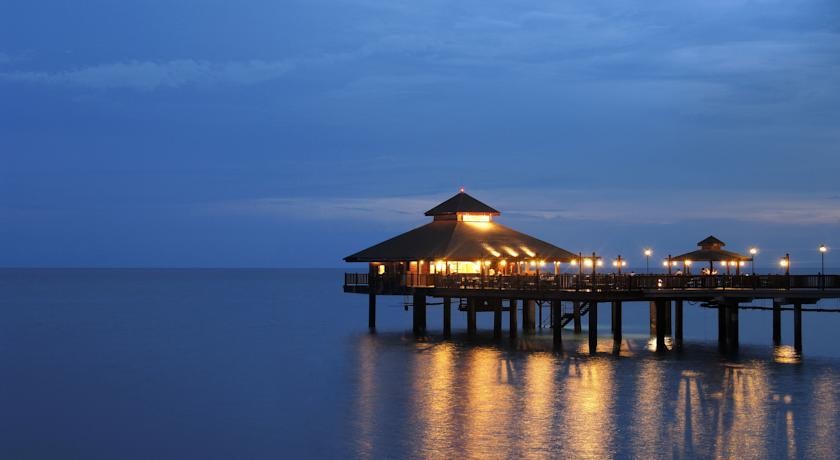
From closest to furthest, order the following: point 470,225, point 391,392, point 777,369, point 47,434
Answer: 1. point 47,434
2. point 391,392
3. point 777,369
4. point 470,225

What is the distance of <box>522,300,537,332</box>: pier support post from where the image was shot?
63.2 metres

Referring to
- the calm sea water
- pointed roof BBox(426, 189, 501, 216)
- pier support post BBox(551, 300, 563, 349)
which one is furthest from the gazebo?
pointed roof BBox(426, 189, 501, 216)

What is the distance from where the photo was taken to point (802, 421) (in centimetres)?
3325

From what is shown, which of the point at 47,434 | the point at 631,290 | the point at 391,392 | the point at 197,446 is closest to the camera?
the point at 197,446

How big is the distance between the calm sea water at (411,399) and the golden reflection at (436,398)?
3.1 inches

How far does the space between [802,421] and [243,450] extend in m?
16.9

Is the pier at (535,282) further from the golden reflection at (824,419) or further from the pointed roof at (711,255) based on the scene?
the golden reflection at (824,419)

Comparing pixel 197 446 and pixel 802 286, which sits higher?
pixel 802 286

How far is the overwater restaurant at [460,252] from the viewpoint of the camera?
2297 inches

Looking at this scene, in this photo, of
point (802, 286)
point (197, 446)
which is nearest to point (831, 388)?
point (802, 286)

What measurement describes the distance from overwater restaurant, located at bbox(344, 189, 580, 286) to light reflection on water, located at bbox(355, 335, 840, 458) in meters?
8.35

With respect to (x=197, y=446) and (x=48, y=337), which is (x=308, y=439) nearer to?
(x=197, y=446)

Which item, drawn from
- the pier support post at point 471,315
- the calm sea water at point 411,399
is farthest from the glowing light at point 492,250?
the calm sea water at point 411,399

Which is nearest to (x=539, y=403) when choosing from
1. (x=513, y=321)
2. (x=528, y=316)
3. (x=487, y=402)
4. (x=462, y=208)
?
(x=487, y=402)
